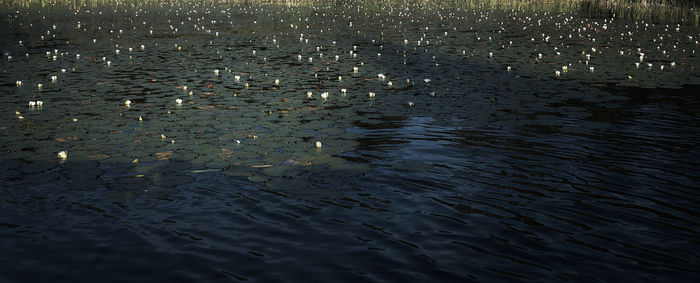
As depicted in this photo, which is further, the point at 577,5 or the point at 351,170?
the point at 577,5

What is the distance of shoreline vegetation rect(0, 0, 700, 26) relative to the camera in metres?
36.3

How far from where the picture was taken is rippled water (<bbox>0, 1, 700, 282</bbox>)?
614 centimetres

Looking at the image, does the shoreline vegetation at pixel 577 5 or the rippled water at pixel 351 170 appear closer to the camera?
the rippled water at pixel 351 170

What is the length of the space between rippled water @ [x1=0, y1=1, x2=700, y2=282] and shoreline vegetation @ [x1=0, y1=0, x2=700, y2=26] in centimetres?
1860

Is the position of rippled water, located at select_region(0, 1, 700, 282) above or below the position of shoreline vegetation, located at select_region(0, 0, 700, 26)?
below

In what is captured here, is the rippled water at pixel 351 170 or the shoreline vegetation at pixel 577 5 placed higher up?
the shoreline vegetation at pixel 577 5

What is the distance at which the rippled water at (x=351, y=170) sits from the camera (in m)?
6.14

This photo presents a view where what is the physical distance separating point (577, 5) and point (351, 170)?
42.2 meters

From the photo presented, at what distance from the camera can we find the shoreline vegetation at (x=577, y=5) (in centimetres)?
3634

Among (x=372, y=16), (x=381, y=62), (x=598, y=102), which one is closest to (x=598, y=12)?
(x=372, y=16)

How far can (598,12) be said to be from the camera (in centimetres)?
4031

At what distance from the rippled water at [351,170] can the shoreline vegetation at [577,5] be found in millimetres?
18596

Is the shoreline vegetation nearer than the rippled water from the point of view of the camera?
No

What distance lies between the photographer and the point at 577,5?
45562 millimetres
